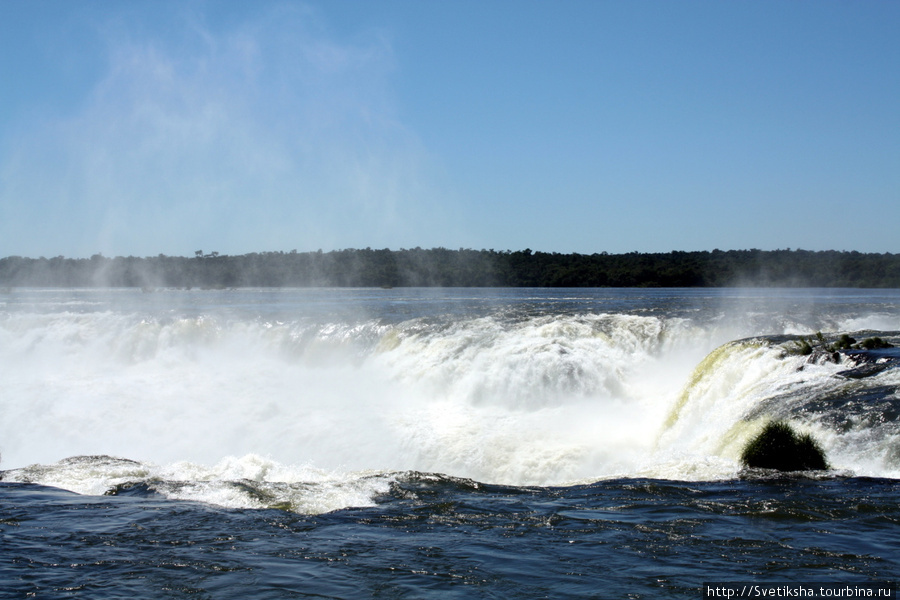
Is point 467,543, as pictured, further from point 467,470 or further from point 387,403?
point 387,403

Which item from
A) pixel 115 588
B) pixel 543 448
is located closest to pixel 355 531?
pixel 115 588

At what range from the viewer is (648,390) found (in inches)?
698

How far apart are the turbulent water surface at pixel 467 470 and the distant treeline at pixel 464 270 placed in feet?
155

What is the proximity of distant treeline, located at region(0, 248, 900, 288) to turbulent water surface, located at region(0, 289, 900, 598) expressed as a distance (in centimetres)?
4711

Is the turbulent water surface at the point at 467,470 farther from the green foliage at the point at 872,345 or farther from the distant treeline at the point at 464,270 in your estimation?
the distant treeline at the point at 464,270

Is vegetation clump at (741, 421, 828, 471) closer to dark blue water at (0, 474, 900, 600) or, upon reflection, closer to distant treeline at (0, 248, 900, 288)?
dark blue water at (0, 474, 900, 600)

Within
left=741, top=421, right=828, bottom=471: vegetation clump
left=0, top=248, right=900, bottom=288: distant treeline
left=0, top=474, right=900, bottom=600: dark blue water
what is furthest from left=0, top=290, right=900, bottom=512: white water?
left=0, top=248, right=900, bottom=288: distant treeline

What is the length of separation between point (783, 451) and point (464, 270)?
242 feet

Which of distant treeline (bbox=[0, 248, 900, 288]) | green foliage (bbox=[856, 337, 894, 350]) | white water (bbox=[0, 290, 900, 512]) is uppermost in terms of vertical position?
distant treeline (bbox=[0, 248, 900, 288])

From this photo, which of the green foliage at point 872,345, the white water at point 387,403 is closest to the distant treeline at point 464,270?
the white water at point 387,403

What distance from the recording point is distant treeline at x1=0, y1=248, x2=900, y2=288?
222 ft

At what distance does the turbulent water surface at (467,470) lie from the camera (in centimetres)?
607

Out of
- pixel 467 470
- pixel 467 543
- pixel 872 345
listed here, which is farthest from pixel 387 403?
pixel 467 543

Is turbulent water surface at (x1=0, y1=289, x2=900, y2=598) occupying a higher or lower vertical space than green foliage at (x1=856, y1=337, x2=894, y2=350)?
lower
